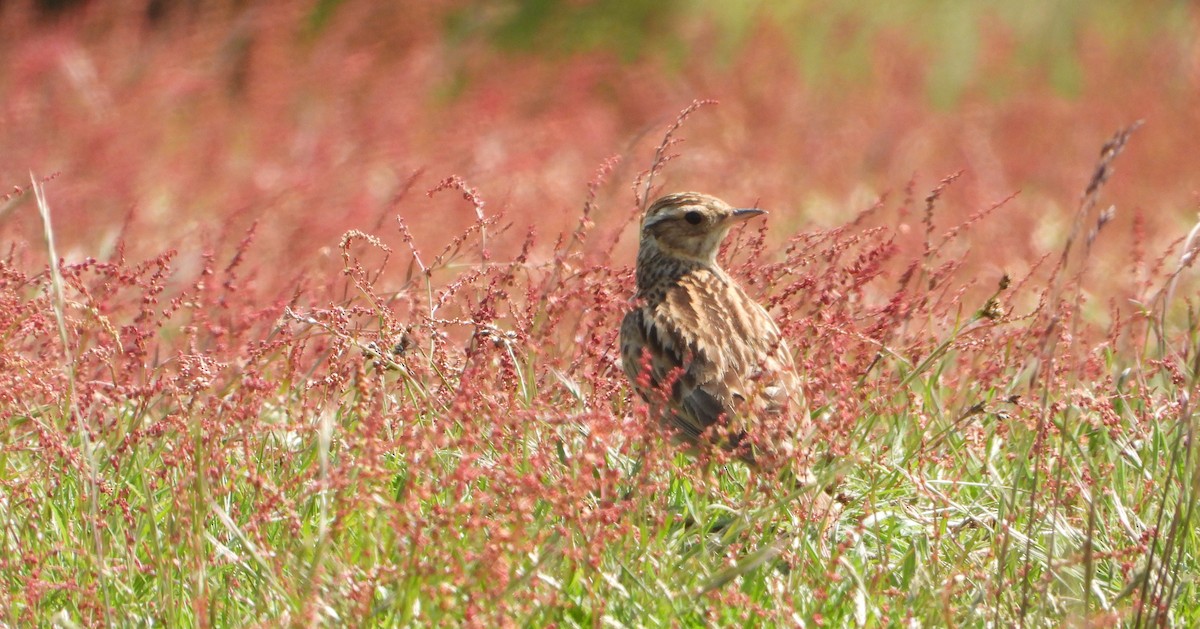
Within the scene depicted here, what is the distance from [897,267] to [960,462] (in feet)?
21.6

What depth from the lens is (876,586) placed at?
3529 millimetres

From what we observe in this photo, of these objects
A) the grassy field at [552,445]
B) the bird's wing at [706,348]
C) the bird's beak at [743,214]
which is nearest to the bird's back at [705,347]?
the bird's wing at [706,348]

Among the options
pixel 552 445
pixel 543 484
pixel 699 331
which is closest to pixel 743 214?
pixel 699 331

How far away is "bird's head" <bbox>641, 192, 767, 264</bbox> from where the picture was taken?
5.82 metres

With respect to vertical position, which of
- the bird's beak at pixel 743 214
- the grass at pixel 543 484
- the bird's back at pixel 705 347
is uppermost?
the bird's beak at pixel 743 214

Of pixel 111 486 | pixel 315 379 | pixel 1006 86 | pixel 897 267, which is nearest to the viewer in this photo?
pixel 111 486

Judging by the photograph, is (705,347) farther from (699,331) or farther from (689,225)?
(689,225)

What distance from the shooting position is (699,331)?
512 centimetres

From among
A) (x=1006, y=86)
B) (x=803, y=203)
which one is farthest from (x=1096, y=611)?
(x=1006, y=86)

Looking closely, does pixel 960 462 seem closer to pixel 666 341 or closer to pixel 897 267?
pixel 666 341

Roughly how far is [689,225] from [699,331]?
80 cm


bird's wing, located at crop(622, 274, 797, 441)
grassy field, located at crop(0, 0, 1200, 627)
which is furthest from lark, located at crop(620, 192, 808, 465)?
grassy field, located at crop(0, 0, 1200, 627)

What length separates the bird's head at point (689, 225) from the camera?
5816 mm

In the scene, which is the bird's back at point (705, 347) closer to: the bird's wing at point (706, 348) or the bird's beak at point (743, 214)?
the bird's wing at point (706, 348)
